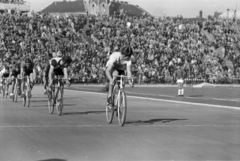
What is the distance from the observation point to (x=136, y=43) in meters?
55.7

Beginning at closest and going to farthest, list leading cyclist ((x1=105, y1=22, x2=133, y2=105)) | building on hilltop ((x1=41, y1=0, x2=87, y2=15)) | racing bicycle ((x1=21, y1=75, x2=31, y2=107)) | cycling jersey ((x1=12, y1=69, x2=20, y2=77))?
leading cyclist ((x1=105, y1=22, x2=133, y2=105)), racing bicycle ((x1=21, y1=75, x2=31, y2=107)), cycling jersey ((x1=12, y1=69, x2=20, y2=77)), building on hilltop ((x1=41, y1=0, x2=87, y2=15))

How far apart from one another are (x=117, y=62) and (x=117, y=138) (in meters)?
Answer: 3.03

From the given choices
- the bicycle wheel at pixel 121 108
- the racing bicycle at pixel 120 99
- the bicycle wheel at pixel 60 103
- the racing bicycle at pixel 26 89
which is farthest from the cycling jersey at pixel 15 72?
the bicycle wheel at pixel 121 108

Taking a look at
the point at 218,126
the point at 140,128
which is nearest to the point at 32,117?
the point at 140,128

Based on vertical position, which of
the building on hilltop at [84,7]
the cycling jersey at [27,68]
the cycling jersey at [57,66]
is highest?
the building on hilltop at [84,7]

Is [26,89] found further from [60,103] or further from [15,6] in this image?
[15,6]

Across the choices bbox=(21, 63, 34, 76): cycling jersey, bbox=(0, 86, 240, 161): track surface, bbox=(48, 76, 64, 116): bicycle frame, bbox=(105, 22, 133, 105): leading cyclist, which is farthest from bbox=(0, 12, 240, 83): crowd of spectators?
bbox=(105, 22, 133, 105): leading cyclist

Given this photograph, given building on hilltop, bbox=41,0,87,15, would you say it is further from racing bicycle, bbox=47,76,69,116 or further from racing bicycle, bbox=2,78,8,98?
racing bicycle, bbox=47,76,69,116

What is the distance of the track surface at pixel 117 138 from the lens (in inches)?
378

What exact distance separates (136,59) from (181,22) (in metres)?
10.3

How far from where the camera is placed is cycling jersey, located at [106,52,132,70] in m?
14.4

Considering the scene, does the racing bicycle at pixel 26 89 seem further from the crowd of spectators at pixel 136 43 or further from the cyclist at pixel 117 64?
the crowd of spectators at pixel 136 43

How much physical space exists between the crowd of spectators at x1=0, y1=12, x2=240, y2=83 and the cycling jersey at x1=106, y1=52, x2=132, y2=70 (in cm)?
3429

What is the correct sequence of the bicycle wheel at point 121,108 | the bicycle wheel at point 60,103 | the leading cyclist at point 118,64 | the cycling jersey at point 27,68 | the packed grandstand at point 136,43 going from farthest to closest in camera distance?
the packed grandstand at point 136,43, the cycling jersey at point 27,68, the bicycle wheel at point 60,103, the leading cyclist at point 118,64, the bicycle wheel at point 121,108
